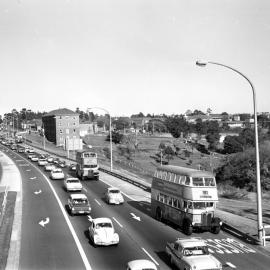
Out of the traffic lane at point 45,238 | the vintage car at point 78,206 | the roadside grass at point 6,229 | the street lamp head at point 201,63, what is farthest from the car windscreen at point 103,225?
the street lamp head at point 201,63

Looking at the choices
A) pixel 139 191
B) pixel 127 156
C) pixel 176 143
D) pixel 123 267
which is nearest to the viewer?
pixel 123 267

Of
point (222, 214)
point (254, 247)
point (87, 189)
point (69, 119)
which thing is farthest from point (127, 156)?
point (254, 247)

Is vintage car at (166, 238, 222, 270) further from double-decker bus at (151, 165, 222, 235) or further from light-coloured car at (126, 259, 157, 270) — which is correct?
double-decker bus at (151, 165, 222, 235)

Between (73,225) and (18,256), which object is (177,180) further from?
(18,256)

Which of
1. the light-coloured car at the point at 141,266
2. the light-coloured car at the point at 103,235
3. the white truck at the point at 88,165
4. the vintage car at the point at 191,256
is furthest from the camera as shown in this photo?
the white truck at the point at 88,165

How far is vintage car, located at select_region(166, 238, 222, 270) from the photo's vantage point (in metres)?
21.1

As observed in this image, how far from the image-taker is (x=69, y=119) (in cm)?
17250

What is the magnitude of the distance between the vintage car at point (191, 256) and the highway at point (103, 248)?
893 mm

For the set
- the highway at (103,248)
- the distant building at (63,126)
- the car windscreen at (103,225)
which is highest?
the distant building at (63,126)

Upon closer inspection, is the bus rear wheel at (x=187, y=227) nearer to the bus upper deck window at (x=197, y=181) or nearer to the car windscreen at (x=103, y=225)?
the bus upper deck window at (x=197, y=181)

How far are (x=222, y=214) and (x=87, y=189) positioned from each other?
20.6m

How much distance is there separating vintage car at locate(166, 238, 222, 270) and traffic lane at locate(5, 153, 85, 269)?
4.86 m

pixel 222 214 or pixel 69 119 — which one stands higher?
pixel 69 119

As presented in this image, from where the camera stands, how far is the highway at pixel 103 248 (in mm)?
24281
